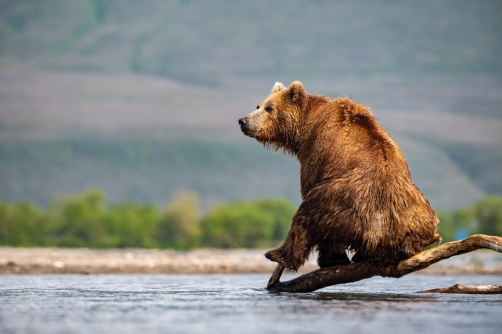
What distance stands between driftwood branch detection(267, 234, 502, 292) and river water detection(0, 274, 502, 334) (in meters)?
0.21

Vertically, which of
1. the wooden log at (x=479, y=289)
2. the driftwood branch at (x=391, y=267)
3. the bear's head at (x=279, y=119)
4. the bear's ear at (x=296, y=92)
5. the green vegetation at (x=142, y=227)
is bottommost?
the wooden log at (x=479, y=289)

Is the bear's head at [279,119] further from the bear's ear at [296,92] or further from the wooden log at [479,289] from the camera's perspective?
the wooden log at [479,289]

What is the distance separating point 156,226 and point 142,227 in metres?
2.55

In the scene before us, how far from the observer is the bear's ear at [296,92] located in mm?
11281

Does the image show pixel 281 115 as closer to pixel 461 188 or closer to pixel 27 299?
pixel 27 299

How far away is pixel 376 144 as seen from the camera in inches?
412

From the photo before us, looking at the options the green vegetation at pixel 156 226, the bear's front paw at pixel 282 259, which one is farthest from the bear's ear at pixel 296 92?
the green vegetation at pixel 156 226

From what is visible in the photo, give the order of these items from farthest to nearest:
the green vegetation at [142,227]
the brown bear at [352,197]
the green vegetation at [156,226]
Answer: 1. the green vegetation at [142,227]
2. the green vegetation at [156,226]
3. the brown bear at [352,197]

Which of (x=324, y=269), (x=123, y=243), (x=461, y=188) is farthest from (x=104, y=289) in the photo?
(x=461, y=188)

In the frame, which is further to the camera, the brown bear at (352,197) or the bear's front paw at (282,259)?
the bear's front paw at (282,259)

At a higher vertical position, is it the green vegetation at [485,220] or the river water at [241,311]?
the green vegetation at [485,220]

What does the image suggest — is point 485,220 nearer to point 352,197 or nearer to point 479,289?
point 479,289

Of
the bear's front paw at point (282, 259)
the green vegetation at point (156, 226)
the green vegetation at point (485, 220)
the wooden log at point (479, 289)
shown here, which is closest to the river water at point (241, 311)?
the wooden log at point (479, 289)

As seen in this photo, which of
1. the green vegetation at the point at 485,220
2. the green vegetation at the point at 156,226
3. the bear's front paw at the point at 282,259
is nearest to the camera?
the bear's front paw at the point at 282,259
